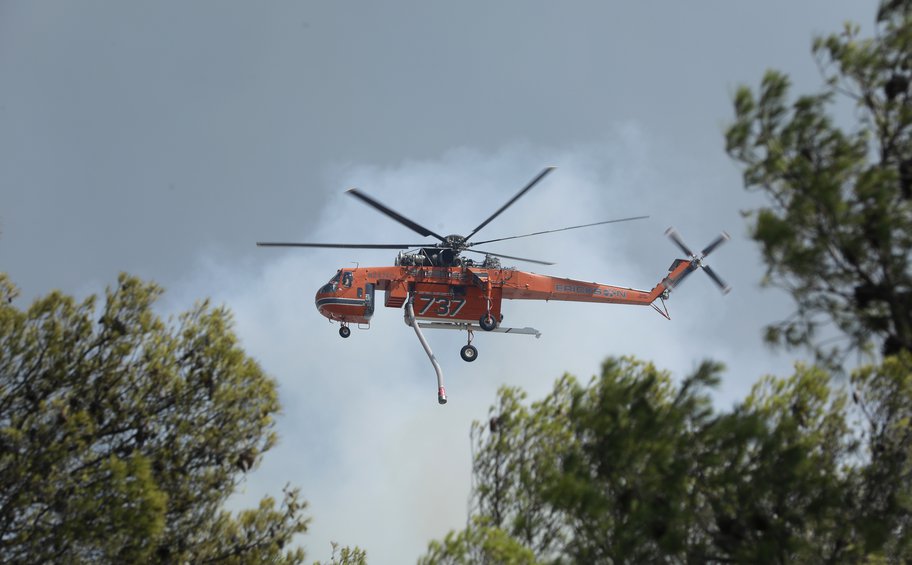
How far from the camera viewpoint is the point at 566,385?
1956cm

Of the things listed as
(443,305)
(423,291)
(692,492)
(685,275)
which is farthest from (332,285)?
(692,492)

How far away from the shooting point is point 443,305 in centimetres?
3459

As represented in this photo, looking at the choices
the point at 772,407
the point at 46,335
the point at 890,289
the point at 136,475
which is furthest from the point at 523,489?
the point at 46,335

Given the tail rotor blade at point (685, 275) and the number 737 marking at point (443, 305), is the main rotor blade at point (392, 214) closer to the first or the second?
the number 737 marking at point (443, 305)

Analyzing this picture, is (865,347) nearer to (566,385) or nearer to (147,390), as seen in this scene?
(566,385)

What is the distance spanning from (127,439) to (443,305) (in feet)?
58.1

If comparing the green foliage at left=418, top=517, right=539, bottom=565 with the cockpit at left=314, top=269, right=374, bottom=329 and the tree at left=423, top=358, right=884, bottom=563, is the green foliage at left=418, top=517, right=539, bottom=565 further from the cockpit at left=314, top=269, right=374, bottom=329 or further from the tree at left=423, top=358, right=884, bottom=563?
the cockpit at left=314, top=269, right=374, bottom=329

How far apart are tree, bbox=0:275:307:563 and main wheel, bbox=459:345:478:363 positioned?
51.7 feet

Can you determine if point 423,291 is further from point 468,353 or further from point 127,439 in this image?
point 127,439

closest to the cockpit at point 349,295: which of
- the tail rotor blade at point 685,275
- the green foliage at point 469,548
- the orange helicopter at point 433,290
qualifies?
the orange helicopter at point 433,290

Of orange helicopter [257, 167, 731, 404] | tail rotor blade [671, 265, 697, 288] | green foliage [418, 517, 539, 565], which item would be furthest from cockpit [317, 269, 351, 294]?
Answer: green foliage [418, 517, 539, 565]

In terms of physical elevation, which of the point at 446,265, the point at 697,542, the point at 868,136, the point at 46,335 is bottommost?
the point at 697,542

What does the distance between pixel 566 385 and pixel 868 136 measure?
8.45m

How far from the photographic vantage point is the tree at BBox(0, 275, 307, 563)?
16391 millimetres
